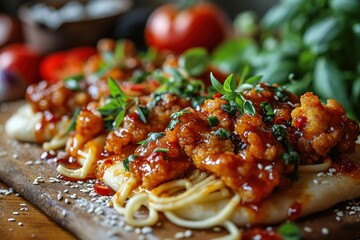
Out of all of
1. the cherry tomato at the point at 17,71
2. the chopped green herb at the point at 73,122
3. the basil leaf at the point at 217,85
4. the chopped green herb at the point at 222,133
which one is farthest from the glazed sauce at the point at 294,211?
the cherry tomato at the point at 17,71

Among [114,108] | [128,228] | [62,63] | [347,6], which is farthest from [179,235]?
[62,63]

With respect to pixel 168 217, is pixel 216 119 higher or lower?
higher

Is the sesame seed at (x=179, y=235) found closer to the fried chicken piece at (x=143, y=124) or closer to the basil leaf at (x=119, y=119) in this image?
the fried chicken piece at (x=143, y=124)

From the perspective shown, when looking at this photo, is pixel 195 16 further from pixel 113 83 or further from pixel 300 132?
pixel 300 132

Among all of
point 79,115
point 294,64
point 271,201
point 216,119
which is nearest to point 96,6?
point 294,64

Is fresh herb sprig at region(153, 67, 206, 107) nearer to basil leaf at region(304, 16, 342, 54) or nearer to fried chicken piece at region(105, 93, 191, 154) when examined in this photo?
fried chicken piece at region(105, 93, 191, 154)

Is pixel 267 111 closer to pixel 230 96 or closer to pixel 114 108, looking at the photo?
pixel 230 96

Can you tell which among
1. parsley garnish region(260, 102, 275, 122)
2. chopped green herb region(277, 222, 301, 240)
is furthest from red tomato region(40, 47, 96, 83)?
chopped green herb region(277, 222, 301, 240)
